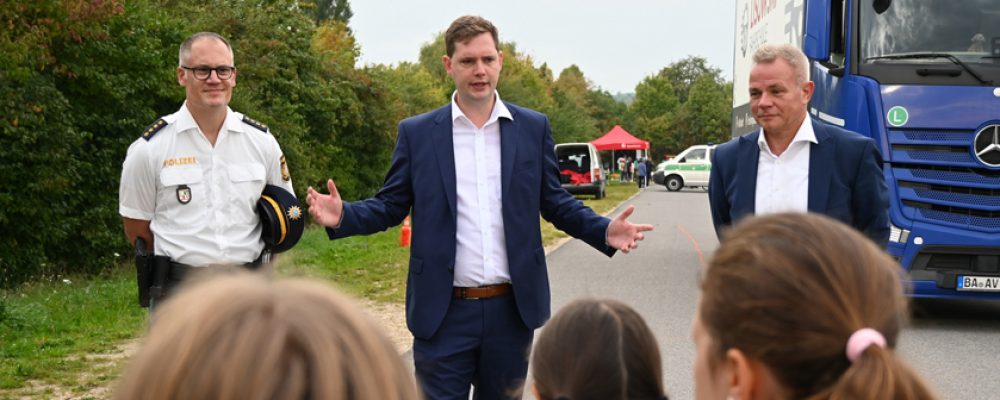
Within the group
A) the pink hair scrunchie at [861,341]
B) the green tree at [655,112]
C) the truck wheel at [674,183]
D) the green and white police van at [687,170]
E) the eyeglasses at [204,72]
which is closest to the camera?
the pink hair scrunchie at [861,341]

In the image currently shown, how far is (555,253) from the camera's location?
1798 centimetres

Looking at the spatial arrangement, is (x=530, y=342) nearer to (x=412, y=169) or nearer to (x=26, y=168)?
(x=412, y=169)

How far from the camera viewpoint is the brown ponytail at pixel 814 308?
6.16 ft

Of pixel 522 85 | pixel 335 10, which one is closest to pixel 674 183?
pixel 522 85

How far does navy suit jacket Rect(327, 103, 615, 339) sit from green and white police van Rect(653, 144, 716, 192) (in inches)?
1720

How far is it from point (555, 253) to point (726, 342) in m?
16.0

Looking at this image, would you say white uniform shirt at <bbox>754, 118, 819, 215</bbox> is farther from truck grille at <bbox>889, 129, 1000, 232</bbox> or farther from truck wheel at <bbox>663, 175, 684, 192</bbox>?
truck wheel at <bbox>663, 175, 684, 192</bbox>

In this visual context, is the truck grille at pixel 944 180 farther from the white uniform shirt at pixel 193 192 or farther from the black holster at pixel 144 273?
the black holster at pixel 144 273

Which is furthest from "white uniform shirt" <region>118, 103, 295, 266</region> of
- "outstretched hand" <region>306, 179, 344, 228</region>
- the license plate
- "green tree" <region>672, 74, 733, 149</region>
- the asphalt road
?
"green tree" <region>672, 74, 733, 149</region>

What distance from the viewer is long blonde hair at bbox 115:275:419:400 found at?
3.91 ft

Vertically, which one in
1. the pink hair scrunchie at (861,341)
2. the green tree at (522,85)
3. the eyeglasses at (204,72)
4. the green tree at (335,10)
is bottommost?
the pink hair scrunchie at (861,341)

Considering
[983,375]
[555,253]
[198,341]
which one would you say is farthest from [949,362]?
[555,253]

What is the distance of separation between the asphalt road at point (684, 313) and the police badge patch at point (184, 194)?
1.90 meters

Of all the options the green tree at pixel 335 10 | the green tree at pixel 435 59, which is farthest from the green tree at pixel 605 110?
the green tree at pixel 335 10
